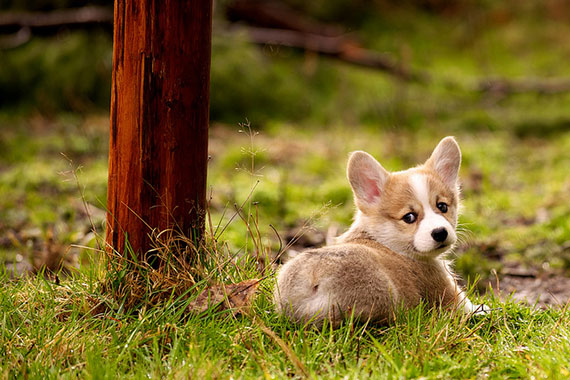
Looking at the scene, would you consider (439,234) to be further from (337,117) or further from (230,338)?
(337,117)

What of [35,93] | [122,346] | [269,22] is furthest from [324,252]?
[269,22]

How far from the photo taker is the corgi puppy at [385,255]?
10.7 feet

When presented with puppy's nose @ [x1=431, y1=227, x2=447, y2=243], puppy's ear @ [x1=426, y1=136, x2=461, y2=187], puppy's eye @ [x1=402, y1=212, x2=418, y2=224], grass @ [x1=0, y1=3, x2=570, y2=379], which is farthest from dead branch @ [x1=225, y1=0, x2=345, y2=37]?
puppy's nose @ [x1=431, y1=227, x2=447, y2=243]

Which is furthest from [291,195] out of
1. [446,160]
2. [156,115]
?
[156,115]

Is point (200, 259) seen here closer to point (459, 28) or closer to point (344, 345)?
point (344, 345)

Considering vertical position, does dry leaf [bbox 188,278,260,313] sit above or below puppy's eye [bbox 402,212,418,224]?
below

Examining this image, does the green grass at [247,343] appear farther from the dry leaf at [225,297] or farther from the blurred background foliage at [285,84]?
the blurred background foliage at [285,84]

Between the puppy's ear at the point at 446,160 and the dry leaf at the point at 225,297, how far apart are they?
1.44 meters

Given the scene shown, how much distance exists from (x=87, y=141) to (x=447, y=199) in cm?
692

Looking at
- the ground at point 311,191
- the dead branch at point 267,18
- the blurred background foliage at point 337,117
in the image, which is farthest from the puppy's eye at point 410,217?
the dead branch at point 267,18

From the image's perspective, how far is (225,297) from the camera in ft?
11.5

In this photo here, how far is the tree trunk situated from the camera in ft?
11.6

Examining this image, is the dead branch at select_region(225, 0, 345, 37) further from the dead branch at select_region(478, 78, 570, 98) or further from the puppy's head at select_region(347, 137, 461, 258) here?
the puppy's head at select_region(347, 137, 461, 258)

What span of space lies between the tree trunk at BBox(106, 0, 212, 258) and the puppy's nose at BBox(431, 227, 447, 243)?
1381 mm
